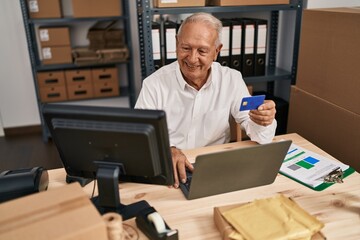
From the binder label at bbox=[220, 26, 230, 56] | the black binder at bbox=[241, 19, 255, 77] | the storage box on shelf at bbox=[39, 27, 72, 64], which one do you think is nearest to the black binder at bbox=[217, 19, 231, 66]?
the binder label at bbox=[220, 26, 230, 56]

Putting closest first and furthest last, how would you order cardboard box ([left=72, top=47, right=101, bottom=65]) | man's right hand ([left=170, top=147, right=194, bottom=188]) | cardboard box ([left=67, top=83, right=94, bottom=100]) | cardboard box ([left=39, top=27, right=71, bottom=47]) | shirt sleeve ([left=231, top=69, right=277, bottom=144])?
man's right hand ([left=170, top=147, right=194, bottom=188])
shirt sleeve ([left=231, top=69, right=277, bottom=144])
cardboard box ([left=39, top=27, right=71, bottom=47])
cardboard box ([left=72, top=47, right=101, bottom=65])
cardboard box ([left=67, top=83, right=94, bottom=100])

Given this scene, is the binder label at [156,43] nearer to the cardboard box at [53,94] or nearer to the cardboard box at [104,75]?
the cardboard box at [104,75]

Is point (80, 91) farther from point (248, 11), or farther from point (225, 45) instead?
point (248, 11)

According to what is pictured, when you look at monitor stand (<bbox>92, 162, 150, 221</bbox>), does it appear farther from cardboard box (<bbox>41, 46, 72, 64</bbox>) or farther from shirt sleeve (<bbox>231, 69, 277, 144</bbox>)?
cardboard box (<bbox>41, 46, 72, 64</bbox>)

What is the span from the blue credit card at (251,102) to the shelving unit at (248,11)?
109 centimetres

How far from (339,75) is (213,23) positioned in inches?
26.7

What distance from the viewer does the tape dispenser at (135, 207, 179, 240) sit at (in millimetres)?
897

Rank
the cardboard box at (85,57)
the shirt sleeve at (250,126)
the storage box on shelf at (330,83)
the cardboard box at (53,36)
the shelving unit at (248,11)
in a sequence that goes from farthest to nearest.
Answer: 1. the cardboard box at (85,57)
2. the cardboard box at (53,36)
3. the shelving unit at (248,11)
4. the storage box on shelf at (330,83)
5. the shirt sleeve at (250,126)

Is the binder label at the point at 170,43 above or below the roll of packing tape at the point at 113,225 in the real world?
above

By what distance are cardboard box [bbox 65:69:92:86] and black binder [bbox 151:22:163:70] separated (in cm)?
124

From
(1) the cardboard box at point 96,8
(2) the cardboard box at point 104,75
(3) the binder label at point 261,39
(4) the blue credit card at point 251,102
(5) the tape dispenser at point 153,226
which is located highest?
(1) the cardboard box at point 96,8

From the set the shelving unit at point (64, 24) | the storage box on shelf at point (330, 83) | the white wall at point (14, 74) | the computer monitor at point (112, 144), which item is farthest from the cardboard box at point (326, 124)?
the white wall at point (14, 74)

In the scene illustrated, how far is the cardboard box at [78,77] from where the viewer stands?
323 cm

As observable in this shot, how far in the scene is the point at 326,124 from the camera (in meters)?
1.78
